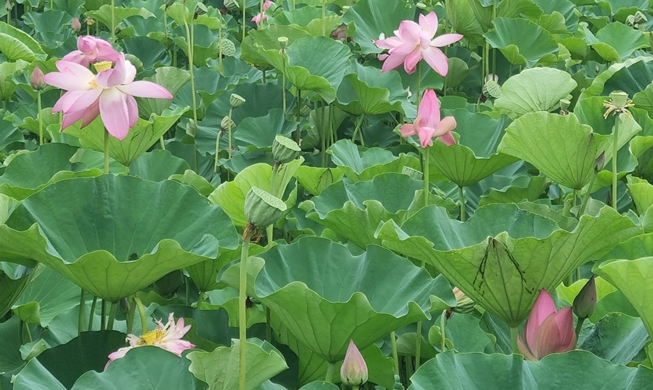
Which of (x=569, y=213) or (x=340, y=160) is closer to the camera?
(x=569, y=213)

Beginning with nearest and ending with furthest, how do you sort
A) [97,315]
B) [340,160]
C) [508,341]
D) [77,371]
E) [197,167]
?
[77,371] < [508,341] < [97,315] < [340,160] < [197,167]

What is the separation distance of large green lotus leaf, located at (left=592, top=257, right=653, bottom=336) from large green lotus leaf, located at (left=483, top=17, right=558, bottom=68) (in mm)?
1526

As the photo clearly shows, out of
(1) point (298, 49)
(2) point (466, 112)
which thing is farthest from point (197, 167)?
(2) point (466, 112)

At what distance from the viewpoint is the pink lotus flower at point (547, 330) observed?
890 millimetres

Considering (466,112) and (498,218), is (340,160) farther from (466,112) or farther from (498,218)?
(498,218)

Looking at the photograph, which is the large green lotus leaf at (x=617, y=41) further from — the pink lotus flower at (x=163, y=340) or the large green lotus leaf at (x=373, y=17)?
the pink lotus flower at (x=163, y=340)

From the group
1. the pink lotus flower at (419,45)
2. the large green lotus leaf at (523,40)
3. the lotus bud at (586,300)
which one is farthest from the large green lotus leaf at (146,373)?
the large green lotus leaf at (523,40)

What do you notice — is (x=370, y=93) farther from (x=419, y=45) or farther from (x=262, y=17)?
(x=262, y=17)

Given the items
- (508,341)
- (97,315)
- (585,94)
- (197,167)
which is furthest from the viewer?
(197,167)

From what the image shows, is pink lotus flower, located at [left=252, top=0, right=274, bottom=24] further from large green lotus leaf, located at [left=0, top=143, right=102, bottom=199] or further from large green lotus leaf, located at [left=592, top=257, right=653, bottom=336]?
large green lotus leaf, located at [left=592, top=257, right=653, bottom=336]

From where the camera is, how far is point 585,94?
1906 millimetres

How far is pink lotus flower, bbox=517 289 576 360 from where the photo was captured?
890 millimetres

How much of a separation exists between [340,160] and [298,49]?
467 mm

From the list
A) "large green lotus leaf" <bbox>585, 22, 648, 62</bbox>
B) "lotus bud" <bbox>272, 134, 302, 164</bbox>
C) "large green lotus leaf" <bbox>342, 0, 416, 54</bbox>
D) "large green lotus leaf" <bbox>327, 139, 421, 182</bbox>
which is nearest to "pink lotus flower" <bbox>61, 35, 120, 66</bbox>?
"lotus bud" <bbox>272, 134, 302, 164</bbox>
